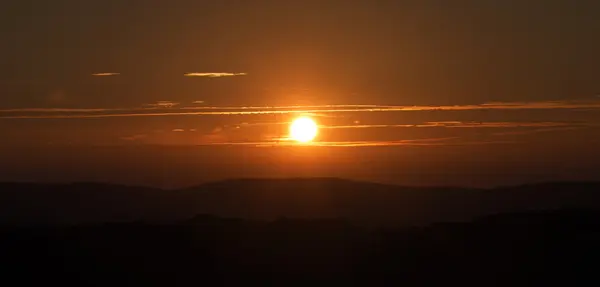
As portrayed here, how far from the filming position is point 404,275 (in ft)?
91.6

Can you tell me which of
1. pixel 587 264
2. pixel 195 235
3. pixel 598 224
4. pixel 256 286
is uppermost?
pixel 598 224

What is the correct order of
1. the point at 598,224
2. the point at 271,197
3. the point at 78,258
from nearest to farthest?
the point at 78,258, the point at 598,224, the point at 271,197

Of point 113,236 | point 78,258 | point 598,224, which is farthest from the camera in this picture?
point 598,224

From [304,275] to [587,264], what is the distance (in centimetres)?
845

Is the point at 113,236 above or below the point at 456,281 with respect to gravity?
above

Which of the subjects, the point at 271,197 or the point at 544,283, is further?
the point at 271,197

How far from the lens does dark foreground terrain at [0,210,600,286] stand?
1083 inches

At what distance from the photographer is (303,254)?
99.6 ft

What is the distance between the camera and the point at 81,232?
33.3m

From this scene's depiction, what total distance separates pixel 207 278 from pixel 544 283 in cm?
963

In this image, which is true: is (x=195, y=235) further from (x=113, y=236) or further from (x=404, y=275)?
(x=404, y=275)

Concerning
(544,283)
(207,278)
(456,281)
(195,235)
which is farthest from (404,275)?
(195,235)

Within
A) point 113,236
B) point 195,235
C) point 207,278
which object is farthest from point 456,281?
point 113,236

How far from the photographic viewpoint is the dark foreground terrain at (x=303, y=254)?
27.5m
